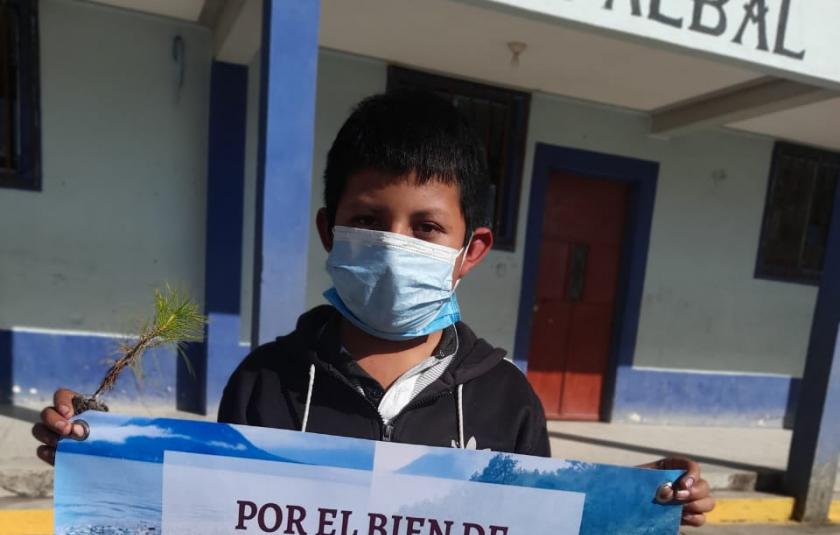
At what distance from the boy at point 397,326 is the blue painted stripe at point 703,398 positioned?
444 cm

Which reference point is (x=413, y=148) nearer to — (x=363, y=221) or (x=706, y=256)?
(x=363, y=221)

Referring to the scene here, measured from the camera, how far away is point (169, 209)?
13.0ft

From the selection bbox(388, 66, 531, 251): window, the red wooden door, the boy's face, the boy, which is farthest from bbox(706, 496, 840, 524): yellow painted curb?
the boy's face

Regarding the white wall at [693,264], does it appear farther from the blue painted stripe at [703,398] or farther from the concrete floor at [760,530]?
the concrete floor at [760,530]

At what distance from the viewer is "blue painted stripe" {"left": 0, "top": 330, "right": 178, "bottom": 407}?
378 centimetres

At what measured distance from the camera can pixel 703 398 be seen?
5.46 meters

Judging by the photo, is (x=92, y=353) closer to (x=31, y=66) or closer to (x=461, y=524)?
(x=31, y=66)

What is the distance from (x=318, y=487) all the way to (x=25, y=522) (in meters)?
2.72

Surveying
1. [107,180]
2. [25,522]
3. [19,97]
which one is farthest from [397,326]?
[19,97]

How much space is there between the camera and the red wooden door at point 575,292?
501cm

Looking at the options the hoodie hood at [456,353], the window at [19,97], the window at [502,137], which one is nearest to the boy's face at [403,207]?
the hoodie hood at [456,353]

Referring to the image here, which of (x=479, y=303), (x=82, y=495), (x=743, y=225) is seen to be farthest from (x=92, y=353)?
(x=743, y=225)

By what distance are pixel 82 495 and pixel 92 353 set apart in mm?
3463

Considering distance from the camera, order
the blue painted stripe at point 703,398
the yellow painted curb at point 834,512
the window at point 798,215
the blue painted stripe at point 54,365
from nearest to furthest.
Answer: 1. the blue painted stripe at point 54,365
2. the yellow painted curb at point 834,512
3. the blue painted stripe at point 703,398
4. the window at point 798,215
